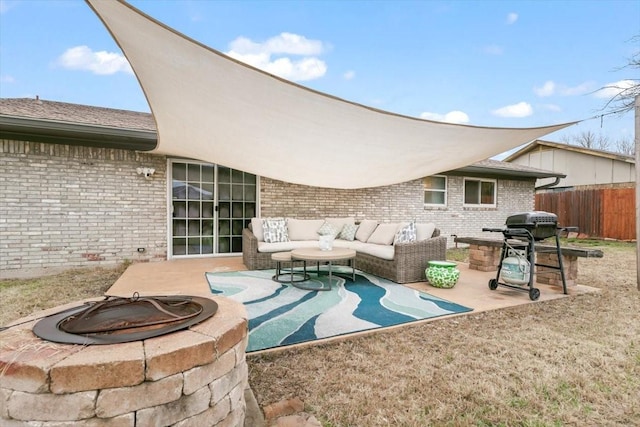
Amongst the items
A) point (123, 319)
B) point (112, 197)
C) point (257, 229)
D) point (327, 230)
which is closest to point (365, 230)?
point (327, 230)

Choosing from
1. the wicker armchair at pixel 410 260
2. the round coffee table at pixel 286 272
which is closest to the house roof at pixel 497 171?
the wicker armchair at pixel 410 260

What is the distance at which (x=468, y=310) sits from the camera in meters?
3.09

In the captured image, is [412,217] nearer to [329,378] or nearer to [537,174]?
[537,174]

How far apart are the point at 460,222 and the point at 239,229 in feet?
18.9

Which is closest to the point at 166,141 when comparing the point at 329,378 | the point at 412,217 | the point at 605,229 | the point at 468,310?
the point at 329,378

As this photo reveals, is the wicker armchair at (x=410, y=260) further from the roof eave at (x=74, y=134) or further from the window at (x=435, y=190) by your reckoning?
the roof eave at (x=74, y=134)

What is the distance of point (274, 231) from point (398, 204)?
11.8 feet

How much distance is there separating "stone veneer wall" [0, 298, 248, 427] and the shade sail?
1653 mm

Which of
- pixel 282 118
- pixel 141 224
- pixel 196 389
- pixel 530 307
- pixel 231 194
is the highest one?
pixel 282 118

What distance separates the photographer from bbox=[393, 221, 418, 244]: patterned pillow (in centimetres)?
469

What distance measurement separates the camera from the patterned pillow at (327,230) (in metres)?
5.83

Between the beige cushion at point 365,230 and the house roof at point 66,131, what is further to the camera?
the beige cushion at point 365,230

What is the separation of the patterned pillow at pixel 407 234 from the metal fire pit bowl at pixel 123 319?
352 centimetres

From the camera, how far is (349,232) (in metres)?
5.81
